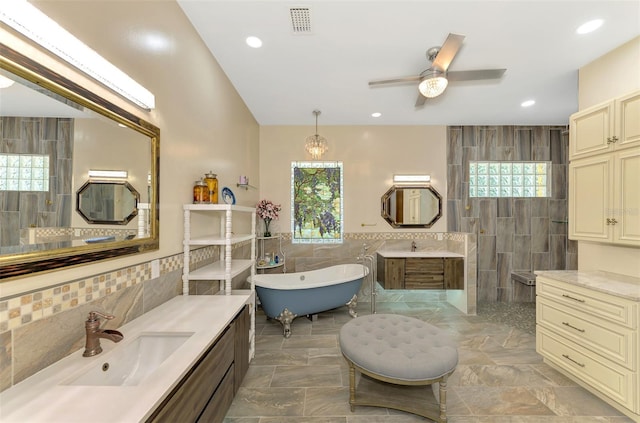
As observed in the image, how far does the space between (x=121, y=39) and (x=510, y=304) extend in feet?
17.9

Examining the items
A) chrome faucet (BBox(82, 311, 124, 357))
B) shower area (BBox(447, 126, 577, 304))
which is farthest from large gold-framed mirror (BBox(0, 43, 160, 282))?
shower area (BBox(447, 126, 577, 304))

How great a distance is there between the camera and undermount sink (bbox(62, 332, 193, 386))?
42.0 inches

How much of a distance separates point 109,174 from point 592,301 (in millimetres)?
3348

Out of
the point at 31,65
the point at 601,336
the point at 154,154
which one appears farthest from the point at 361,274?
the point at 31,65

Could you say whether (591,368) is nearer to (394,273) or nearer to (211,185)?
(394,273)

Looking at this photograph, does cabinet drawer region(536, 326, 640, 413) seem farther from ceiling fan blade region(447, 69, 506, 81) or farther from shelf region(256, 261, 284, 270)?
shelf region(256, 261, 284, 270)

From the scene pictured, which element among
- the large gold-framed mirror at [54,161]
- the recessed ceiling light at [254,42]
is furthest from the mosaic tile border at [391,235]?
the large gold-framed mirror at [54,161]

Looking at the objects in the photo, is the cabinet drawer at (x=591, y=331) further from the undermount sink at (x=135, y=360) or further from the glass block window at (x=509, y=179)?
the undermount sink at (x=135, y=360)

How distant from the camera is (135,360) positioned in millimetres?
1252

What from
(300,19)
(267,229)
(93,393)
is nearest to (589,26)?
(300,19)

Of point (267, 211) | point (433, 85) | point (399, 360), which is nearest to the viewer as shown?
point (399, 360)

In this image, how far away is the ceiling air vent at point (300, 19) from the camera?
186 centimetres

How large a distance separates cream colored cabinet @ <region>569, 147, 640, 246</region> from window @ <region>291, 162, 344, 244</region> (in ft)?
9.06

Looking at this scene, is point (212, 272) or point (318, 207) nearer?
point (212, 272)
